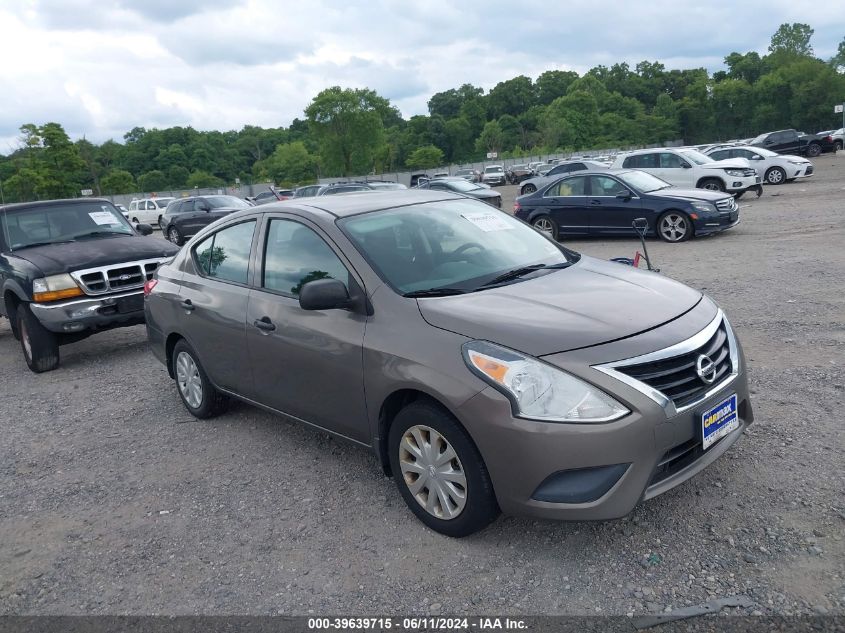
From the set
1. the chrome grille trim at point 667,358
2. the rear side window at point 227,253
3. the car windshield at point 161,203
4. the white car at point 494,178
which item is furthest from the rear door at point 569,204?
the white car at point 494,178


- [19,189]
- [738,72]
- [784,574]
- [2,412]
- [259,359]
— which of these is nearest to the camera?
[784,574]

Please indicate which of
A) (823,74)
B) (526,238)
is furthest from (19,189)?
(823,74)

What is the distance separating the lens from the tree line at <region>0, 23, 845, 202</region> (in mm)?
78062

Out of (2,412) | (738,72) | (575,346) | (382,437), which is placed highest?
(738,72)

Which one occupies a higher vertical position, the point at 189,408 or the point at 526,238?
the point at 526,238

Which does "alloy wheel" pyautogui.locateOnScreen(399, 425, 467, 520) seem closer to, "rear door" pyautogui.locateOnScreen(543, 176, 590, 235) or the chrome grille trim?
the chrome grille trim

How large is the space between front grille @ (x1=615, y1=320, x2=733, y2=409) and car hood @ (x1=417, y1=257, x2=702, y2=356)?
0.63 ft

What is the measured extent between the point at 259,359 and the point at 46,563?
163cm

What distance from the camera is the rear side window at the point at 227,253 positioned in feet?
15.6

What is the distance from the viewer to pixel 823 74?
89938mm

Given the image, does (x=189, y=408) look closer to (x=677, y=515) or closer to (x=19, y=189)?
(x=677, y=515)

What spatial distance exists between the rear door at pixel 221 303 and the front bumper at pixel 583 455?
85.1 inches

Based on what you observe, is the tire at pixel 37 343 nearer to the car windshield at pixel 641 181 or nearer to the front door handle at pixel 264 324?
the front door handle at pixel 264 324

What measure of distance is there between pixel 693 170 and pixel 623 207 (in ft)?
20.8
